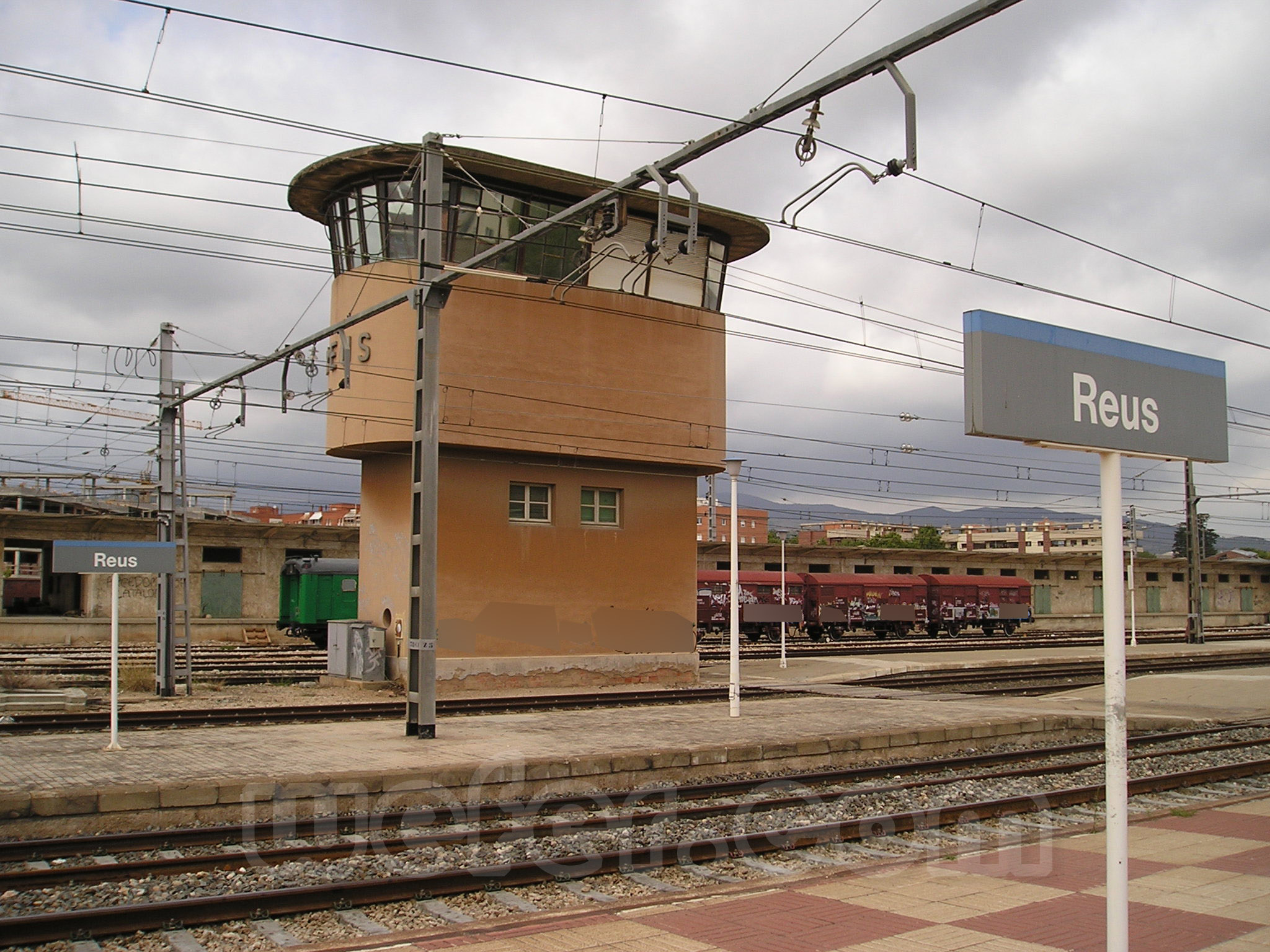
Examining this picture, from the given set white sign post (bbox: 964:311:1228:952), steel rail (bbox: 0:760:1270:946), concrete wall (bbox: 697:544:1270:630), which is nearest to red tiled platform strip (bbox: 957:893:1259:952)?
white sign post (bbox: 964:311:1228:952)

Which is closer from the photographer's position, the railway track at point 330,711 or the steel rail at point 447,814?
the steel rail at point 447,814

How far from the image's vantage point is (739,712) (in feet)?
56.2

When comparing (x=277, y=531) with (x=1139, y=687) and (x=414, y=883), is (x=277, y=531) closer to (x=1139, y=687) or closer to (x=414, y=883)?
(x=1139, y=687)

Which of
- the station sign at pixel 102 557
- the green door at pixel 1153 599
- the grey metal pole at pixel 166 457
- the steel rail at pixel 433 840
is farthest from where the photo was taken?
the green door at pixel 1153 599

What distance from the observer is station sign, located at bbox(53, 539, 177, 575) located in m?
12.6

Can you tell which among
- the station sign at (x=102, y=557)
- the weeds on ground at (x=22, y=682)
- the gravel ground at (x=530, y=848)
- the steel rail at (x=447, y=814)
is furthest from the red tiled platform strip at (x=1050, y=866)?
the weeds on ground at (x=22, y=682)

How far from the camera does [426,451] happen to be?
1412cm

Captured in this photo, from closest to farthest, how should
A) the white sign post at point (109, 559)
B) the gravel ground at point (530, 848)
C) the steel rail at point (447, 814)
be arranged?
the gravel ground at point (530, 848) < the steel rail at point (447, 814) < the white sign post at point (109, 559)

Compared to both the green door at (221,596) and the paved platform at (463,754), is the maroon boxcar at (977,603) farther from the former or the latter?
the green door at (221,596)

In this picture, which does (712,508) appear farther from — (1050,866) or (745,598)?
(1050,866)

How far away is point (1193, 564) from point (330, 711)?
119ft

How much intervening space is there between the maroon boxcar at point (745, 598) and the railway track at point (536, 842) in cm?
2650

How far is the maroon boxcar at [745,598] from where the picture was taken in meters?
40.2

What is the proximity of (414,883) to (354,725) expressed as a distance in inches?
314
